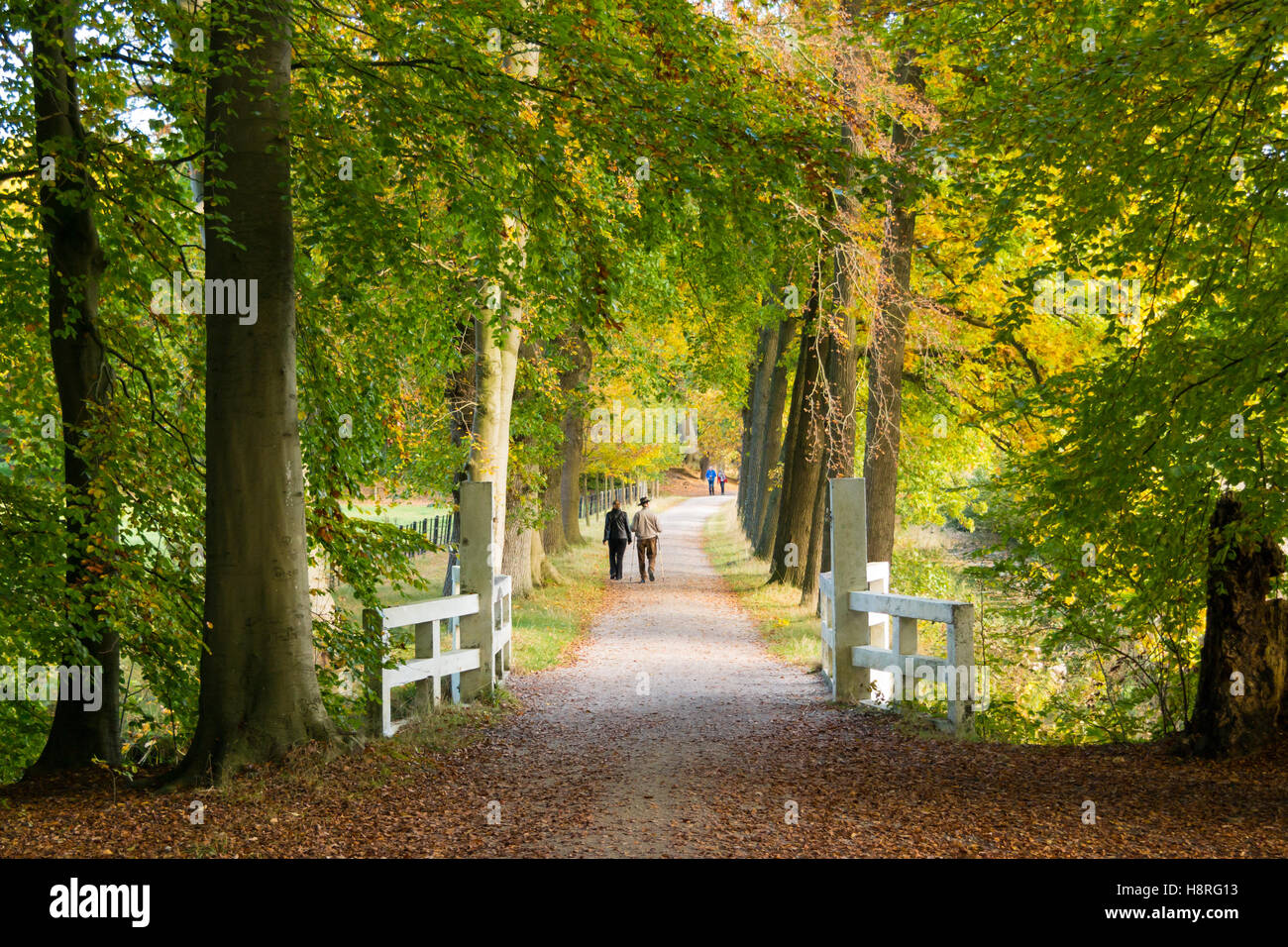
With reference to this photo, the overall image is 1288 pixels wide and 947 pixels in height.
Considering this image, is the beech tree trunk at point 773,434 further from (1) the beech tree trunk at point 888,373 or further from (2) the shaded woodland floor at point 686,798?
(2) the shaded woodland floor at point 686,798

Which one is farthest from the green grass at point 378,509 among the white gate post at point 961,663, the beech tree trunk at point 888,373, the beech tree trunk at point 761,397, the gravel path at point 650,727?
the beech tree trunk at point 761,397

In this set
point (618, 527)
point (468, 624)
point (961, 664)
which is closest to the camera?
point (961, 664)

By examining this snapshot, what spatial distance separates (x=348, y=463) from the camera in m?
9.53

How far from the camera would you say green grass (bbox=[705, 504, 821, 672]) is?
15742 millimetres

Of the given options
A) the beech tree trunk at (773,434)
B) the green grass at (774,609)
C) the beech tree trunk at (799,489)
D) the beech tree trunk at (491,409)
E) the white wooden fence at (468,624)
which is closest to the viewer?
the white wooden fence at (468,624)

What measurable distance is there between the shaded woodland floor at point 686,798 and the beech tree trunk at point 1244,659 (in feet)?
0.81

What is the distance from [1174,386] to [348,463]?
6397 millimetres

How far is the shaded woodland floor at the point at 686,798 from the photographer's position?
249 inches

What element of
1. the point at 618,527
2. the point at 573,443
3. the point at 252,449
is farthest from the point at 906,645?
the point at 573,443

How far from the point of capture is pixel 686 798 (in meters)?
7.42

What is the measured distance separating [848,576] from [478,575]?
12.6 feet

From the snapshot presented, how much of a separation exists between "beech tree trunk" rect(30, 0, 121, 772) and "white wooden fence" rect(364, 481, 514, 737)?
2496 millimetres

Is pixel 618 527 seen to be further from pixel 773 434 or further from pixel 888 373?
pixel 888 373

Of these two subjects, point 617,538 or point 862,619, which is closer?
point 862,619
